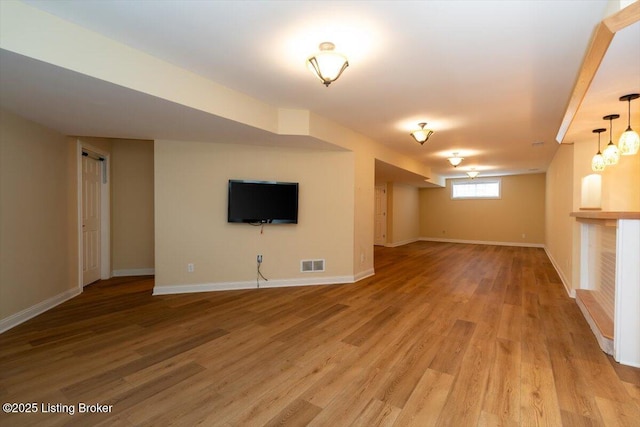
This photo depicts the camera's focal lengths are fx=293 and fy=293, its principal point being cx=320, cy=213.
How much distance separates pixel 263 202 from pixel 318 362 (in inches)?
106

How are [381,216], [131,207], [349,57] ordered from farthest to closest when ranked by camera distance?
[381,216] → [131,207] → [349,57]

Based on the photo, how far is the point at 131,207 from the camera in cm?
538

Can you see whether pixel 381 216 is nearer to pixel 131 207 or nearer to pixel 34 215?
pixel 131 207

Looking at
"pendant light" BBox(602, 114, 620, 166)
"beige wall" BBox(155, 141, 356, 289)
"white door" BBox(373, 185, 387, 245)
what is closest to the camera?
"pendant light" BBox(602, 114, 620, 166)

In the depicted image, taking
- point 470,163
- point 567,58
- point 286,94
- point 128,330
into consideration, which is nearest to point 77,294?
point 128,330

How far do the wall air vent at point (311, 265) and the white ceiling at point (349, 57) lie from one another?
6.72ft

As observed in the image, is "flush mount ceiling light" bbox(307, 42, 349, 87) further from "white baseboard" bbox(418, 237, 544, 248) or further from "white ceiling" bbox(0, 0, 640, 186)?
"white baseboard" bbox(418, 237, 544, 248)

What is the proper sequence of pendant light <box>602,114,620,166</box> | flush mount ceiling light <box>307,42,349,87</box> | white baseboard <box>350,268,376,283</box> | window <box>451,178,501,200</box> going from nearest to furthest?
flush mount ceiling light <box>307,42,349,87</box>
pendant light <box>602,114,620,166</box>
white baseboard <box>350,268,376,283</box>
window <box>451,178,501,200</box>

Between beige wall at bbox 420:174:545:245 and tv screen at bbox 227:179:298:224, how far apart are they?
27.1ft

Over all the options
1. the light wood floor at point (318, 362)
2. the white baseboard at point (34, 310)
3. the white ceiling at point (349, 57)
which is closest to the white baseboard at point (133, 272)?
the white baseboard at point (34, 310)

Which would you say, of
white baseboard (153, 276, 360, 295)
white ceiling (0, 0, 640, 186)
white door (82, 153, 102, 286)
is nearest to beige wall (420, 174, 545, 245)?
white ceiling (0, 0, 640, 186)

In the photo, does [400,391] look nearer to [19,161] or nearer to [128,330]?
[128,330]

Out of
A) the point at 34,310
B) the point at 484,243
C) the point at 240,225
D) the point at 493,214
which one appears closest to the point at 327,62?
the point at 240,225

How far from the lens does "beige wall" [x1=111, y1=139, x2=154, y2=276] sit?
17.4 ft
